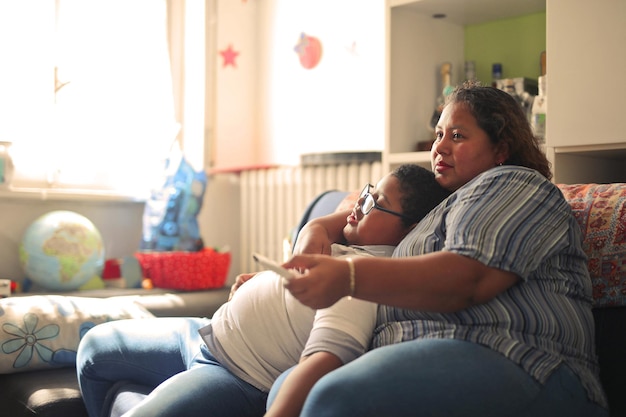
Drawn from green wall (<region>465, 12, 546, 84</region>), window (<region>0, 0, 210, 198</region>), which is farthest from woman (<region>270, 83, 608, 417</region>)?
window (<region>0, 0, 210, 198</region>)

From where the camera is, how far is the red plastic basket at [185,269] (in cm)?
296

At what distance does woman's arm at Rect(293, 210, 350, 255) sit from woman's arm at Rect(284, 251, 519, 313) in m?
0.41

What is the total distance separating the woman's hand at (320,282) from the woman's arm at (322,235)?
42 centimetres

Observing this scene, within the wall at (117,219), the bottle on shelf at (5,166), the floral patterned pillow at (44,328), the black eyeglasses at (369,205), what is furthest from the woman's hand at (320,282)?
the wall at (117,219)

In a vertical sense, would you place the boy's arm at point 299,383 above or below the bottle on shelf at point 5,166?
below

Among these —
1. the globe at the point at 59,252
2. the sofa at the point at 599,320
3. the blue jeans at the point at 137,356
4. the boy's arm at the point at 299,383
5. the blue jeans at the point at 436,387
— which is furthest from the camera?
the globe at the point at 59,252

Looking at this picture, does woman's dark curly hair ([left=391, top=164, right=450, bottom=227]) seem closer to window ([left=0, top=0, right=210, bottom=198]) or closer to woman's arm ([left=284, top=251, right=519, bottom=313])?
woman's arm ([left=284, top=251, right=519, bottom=313])

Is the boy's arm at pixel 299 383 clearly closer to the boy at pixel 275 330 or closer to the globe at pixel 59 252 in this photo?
the boy at pixel 275 330

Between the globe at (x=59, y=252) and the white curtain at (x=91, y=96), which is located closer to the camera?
the globe at (x=59, y=252)

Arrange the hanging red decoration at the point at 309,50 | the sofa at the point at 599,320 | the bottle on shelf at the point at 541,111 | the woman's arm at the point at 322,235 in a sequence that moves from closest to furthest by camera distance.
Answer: the sofa at the point at 599,320, the woman's arm at the point at 322,235, the bottle on shelf at the point at 541,111, the hanging red decoration at the point at 309,50

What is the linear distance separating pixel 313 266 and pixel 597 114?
1.26 m

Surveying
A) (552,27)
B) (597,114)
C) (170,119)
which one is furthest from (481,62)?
(170,119)

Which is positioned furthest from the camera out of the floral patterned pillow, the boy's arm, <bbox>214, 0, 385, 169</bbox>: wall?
<bbox>214, 0, 385, 169</bbox>: wall

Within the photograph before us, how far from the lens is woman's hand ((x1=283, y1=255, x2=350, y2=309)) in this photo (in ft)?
3.54
